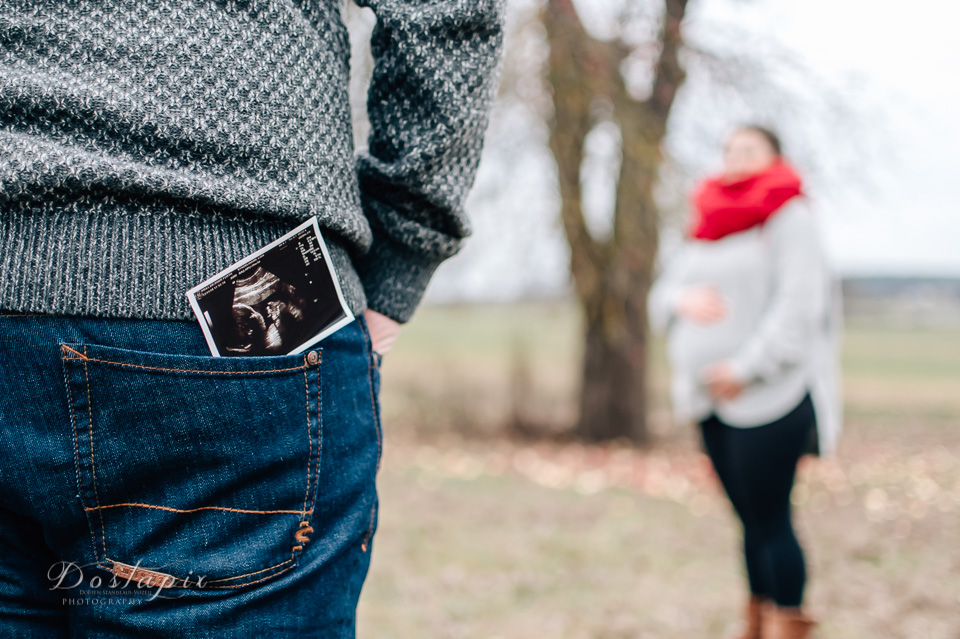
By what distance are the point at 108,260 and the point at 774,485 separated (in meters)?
2.23

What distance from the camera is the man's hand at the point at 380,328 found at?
115cm

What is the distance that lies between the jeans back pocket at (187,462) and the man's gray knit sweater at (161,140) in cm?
8

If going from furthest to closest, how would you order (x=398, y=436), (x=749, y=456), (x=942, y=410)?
(x=942, y=410) < (x=398, y=436) < (x=749, y=456)

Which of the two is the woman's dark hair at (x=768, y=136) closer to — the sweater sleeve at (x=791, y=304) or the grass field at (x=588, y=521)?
the sweater sleeve at (x=791, y=304)

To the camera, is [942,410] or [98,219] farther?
[942,410]

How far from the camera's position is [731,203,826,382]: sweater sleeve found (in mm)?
2498

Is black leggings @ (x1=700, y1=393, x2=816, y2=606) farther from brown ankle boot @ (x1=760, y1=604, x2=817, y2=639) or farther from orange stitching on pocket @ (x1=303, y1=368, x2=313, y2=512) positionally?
orange stitching on pocket @ (x1=303, y1=368, x2=313, y2=512)

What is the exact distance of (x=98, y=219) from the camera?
86 cm

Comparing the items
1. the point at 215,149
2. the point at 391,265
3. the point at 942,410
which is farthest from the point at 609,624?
the point at 942,410

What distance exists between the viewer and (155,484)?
86cm

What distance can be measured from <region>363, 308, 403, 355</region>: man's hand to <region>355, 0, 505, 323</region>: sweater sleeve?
17 mm

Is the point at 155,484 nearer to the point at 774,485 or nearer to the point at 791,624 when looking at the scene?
the point at 774,485

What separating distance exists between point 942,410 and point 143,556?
472 inches

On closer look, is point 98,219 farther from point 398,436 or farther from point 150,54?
point 398,436
